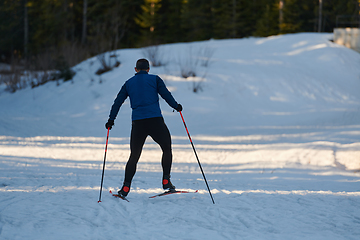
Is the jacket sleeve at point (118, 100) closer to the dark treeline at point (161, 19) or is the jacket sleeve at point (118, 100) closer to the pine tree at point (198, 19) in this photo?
the dark treeline at point (161, 19)

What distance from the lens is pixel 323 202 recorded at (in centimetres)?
416

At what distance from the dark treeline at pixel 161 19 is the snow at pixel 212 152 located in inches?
585

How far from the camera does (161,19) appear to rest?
3259cm

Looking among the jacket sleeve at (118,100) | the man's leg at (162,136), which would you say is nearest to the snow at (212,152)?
the man's leg at (162,136)

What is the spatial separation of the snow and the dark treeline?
14.9m

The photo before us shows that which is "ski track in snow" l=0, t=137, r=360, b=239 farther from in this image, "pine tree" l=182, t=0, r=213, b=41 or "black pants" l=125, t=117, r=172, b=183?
"pine tree" l=182, t=0, r=213, b=41

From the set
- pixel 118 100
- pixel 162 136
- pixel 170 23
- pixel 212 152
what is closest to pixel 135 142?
pixel 162 136

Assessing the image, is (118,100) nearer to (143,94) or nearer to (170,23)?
(143,94)

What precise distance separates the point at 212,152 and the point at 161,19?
2748 cm

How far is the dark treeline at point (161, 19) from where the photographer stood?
98.3ft

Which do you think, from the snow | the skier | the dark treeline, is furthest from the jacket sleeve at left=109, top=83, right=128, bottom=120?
the dark treeline

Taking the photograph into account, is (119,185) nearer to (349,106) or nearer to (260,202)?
(260,202)

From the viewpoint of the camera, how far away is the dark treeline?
30.0 m

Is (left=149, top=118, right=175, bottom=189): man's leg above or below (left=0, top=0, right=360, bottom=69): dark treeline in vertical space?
below
